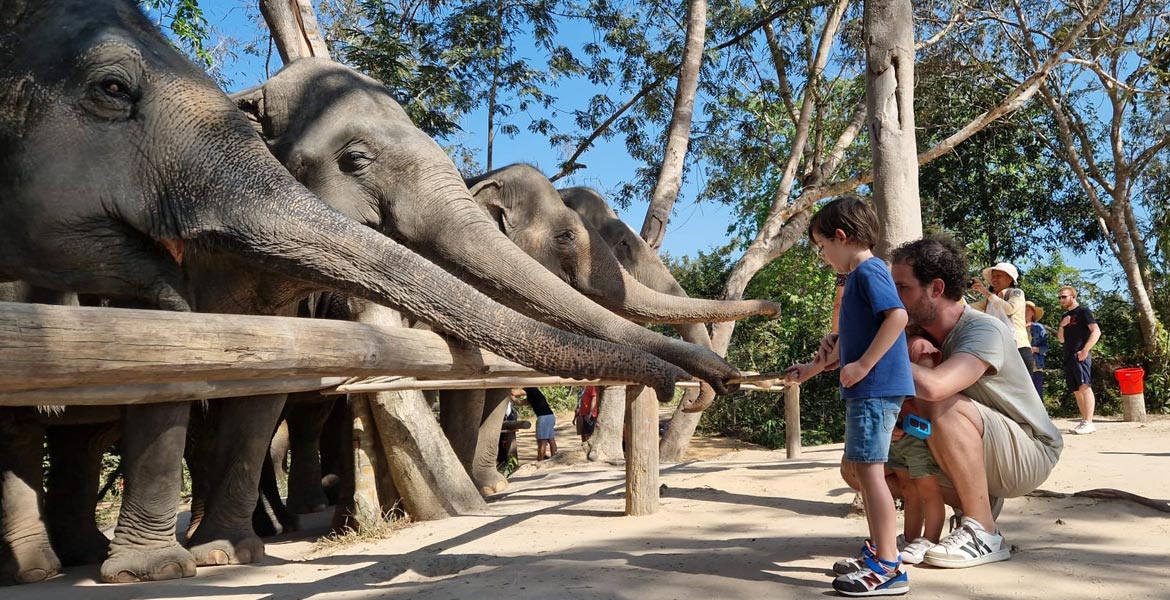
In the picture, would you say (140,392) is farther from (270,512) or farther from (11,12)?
(270,512)

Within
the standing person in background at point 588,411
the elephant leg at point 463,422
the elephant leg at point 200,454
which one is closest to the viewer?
the elephant leg at point 200,454

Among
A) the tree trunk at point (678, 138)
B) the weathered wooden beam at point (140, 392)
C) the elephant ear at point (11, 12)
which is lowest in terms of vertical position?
the weathered wooden beam at point (140, 392)

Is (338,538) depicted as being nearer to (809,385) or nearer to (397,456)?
(397,456)

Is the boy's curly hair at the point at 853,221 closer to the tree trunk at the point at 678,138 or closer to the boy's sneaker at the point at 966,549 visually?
the boy's sneaker at the point at 966,549

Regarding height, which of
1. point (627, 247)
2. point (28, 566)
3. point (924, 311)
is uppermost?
point (627, 247)

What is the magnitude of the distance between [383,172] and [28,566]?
2658 millimetres

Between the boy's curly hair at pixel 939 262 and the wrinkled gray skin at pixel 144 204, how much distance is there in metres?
1.79

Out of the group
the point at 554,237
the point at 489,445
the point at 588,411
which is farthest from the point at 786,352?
the point at 554,237

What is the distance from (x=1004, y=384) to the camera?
3.72 metres

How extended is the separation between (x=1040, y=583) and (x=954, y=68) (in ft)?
46.4

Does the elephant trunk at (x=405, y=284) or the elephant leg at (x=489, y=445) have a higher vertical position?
the elephant trunk at (x=405, y=284)

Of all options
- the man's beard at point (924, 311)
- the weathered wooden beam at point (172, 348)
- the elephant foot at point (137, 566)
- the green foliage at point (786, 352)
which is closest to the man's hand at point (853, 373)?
the man's beard at point (924, 311)

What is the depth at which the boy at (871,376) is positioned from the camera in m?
3.16

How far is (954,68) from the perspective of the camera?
A: 1589 cm
